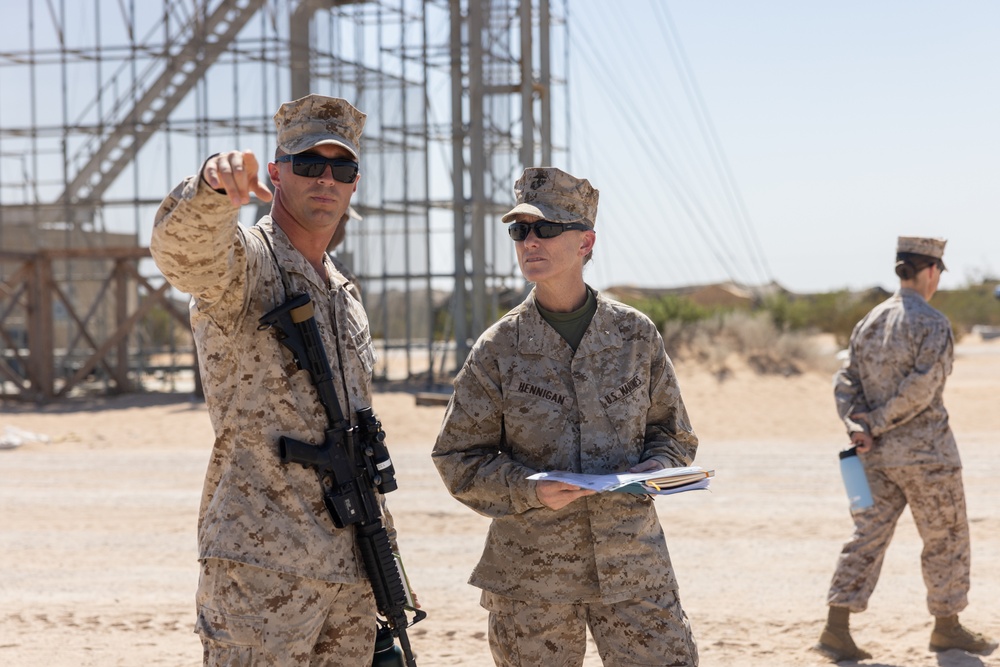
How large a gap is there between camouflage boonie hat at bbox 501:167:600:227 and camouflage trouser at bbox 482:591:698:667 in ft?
3.88

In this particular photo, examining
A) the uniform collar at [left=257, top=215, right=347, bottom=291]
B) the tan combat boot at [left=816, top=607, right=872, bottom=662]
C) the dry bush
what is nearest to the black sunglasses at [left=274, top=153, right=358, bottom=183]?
the uniform collar at [left=257, top=215, right=347, bottom=291]

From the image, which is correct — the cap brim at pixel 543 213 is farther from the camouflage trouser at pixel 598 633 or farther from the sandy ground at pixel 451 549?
the sandy ground at pixel 451 549

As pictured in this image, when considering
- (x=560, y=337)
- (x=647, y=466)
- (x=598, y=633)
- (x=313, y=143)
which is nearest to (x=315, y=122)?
(x=313, y=143)

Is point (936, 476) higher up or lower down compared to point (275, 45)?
lower down

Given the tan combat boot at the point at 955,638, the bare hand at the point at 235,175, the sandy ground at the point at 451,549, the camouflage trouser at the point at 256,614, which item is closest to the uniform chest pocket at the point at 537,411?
the camouflage trouser at the point at 256,614

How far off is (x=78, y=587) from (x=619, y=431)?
5.32m

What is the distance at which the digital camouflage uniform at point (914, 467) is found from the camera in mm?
5820

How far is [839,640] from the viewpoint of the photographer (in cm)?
590

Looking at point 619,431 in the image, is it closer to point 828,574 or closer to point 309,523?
point 309,523

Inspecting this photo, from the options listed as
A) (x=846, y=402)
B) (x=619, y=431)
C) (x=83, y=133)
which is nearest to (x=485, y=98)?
(x=83, y=133)

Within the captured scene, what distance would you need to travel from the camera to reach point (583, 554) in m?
3.57

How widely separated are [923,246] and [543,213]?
306cm

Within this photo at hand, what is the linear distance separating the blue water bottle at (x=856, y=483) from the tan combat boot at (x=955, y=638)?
71 centimetres

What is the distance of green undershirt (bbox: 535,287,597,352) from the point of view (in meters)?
3.78
